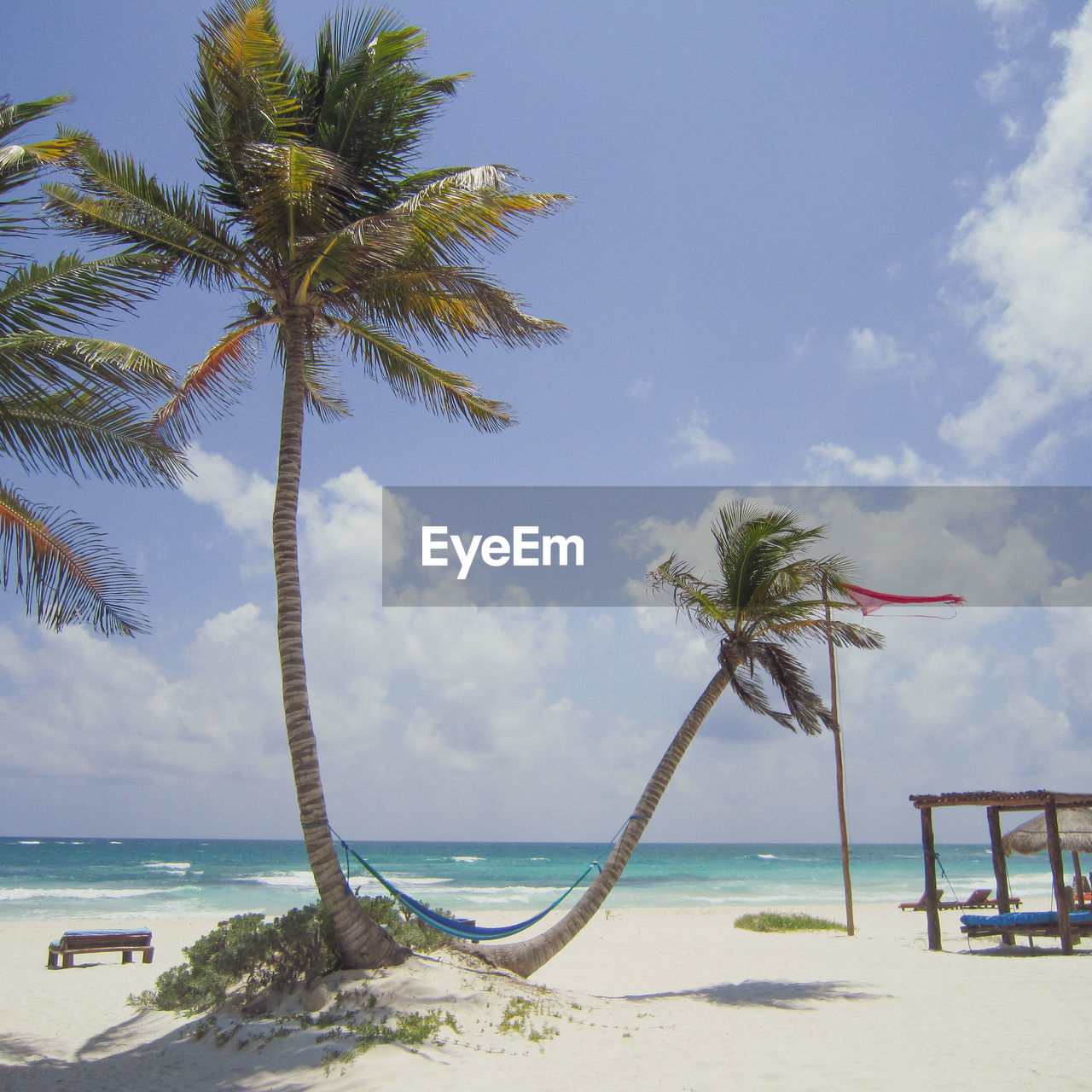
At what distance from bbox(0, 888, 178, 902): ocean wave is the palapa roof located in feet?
81.6

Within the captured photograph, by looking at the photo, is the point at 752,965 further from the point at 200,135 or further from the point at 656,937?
the point at 200,135

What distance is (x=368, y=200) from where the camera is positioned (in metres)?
7.34

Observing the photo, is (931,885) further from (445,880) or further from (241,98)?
(445,880)

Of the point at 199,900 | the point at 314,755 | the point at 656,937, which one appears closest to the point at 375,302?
the point at 314,755

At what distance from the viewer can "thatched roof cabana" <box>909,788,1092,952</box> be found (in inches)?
410

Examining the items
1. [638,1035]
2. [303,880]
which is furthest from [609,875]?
[303,880]

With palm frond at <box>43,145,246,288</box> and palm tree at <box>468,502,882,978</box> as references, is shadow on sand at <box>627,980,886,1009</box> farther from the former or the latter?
palm frond at <box>43,145,246,288</box>

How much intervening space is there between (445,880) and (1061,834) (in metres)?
27.2

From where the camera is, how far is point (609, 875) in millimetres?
7895

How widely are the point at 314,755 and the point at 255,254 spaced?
154 inches

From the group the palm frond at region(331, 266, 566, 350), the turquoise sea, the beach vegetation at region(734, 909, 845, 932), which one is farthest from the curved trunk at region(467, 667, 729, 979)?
the turquoise sea

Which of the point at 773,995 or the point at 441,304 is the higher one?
the point at 441,304

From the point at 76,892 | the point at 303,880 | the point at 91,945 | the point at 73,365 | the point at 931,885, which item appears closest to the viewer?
the point at 73,365

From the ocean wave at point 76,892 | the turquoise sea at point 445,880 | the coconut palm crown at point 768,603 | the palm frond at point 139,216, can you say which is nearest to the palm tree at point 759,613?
the coconut palm crown at point 768,603
